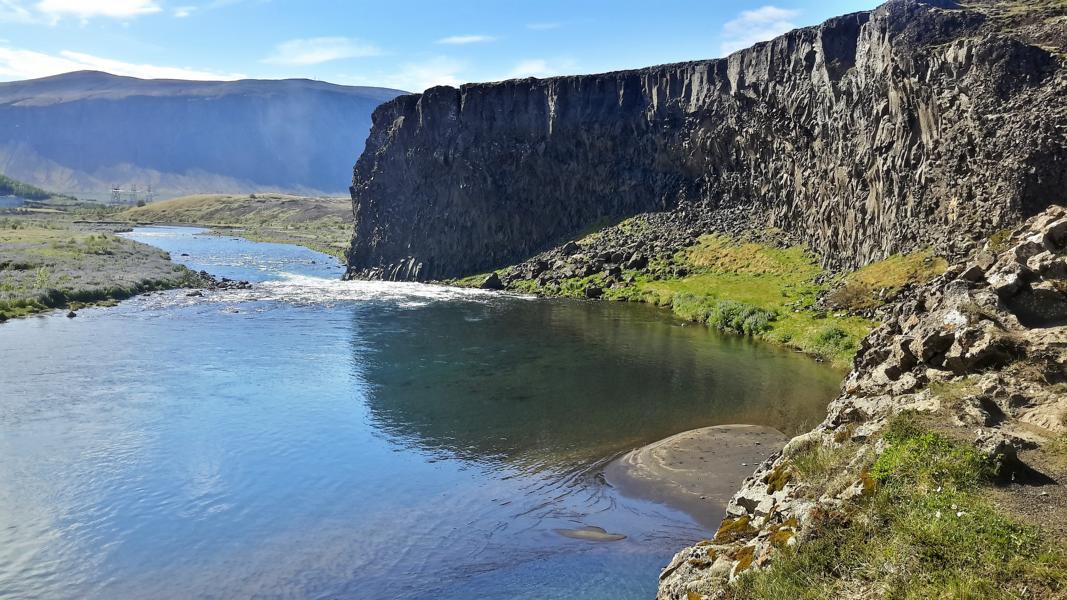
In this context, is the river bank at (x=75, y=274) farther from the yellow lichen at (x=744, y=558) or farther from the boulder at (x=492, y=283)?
the yellow lichen at (x=744, y=558)

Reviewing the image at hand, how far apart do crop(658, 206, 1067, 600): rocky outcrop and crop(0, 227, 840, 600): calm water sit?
4193mm

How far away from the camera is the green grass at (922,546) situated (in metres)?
11.7

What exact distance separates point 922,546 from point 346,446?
25.9 meters

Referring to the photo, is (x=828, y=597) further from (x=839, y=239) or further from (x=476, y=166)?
(x=476, y=166)

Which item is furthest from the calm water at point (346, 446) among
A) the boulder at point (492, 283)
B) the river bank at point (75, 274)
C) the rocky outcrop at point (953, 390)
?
the boulder at point (492, 283)

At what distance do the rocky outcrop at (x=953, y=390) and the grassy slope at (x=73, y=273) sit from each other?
67.7 metres

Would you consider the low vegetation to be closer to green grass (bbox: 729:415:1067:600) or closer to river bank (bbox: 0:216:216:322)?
green grass (bbox: 729:415:1067:600)

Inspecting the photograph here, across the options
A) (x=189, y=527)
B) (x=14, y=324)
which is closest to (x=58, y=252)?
(x=14, y=324)

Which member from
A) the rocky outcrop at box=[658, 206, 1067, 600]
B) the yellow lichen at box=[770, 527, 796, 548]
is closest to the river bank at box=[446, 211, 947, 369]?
the rocky outcrop at box=[658, 206, 1067, 600]

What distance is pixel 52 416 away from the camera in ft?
118

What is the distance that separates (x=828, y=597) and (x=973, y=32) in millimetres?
69082

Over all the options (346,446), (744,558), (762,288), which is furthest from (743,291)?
(744,558)

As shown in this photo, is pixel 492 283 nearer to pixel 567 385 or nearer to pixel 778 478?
pixel 567 385

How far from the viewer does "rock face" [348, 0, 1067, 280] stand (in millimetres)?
57875
